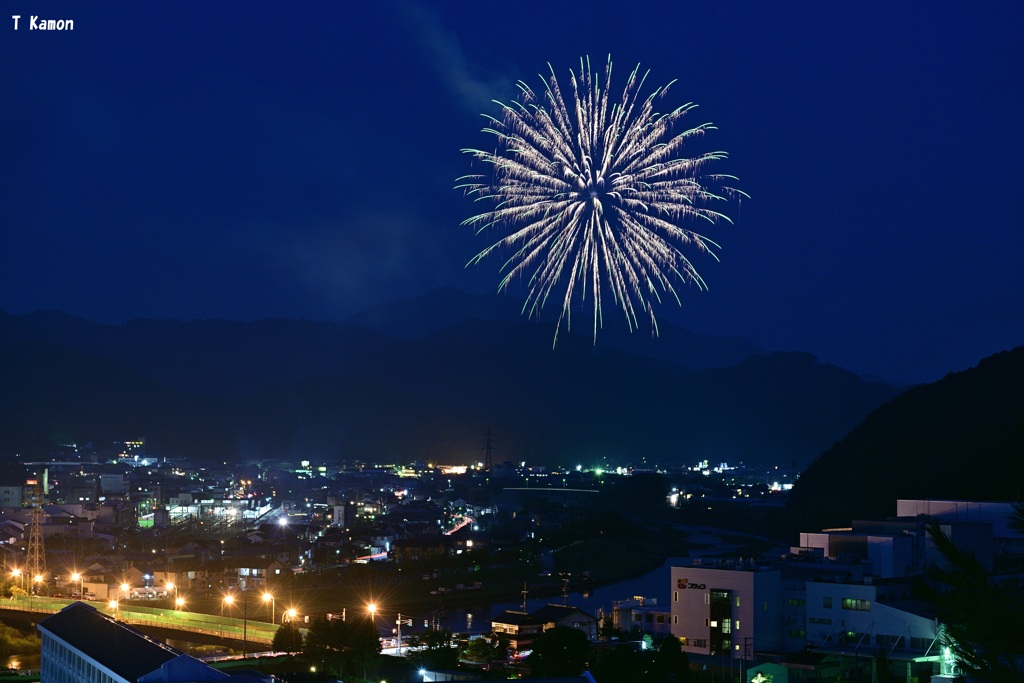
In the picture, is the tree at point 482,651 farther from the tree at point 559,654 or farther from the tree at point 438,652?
the tree at point 559,654

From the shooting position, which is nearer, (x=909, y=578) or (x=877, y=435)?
(x=909, y=578)

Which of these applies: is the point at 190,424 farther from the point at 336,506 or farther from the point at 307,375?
the point at 336,506

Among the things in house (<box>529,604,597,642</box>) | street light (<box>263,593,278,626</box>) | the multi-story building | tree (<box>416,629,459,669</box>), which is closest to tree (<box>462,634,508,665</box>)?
tree (<box>416,629,459,669</box>)

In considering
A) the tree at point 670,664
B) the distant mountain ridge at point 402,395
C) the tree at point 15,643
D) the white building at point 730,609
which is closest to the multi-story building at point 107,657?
the tree at point 15,643

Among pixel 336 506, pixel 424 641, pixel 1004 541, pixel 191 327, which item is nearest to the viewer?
pixel 424 641

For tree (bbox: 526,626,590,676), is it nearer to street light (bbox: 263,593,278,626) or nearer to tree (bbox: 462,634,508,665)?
tree (bbox: 462,634,508,665)

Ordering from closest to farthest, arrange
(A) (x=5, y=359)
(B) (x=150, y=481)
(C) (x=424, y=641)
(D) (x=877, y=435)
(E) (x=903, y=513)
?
(C) (x=424, y=641)
(E) (x=903, y=513)
(D) (x=877, y=435)
(B) (x=150, y=481)
(A) (x=5, y=359)

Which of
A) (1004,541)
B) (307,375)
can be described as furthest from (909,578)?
(307,375)
